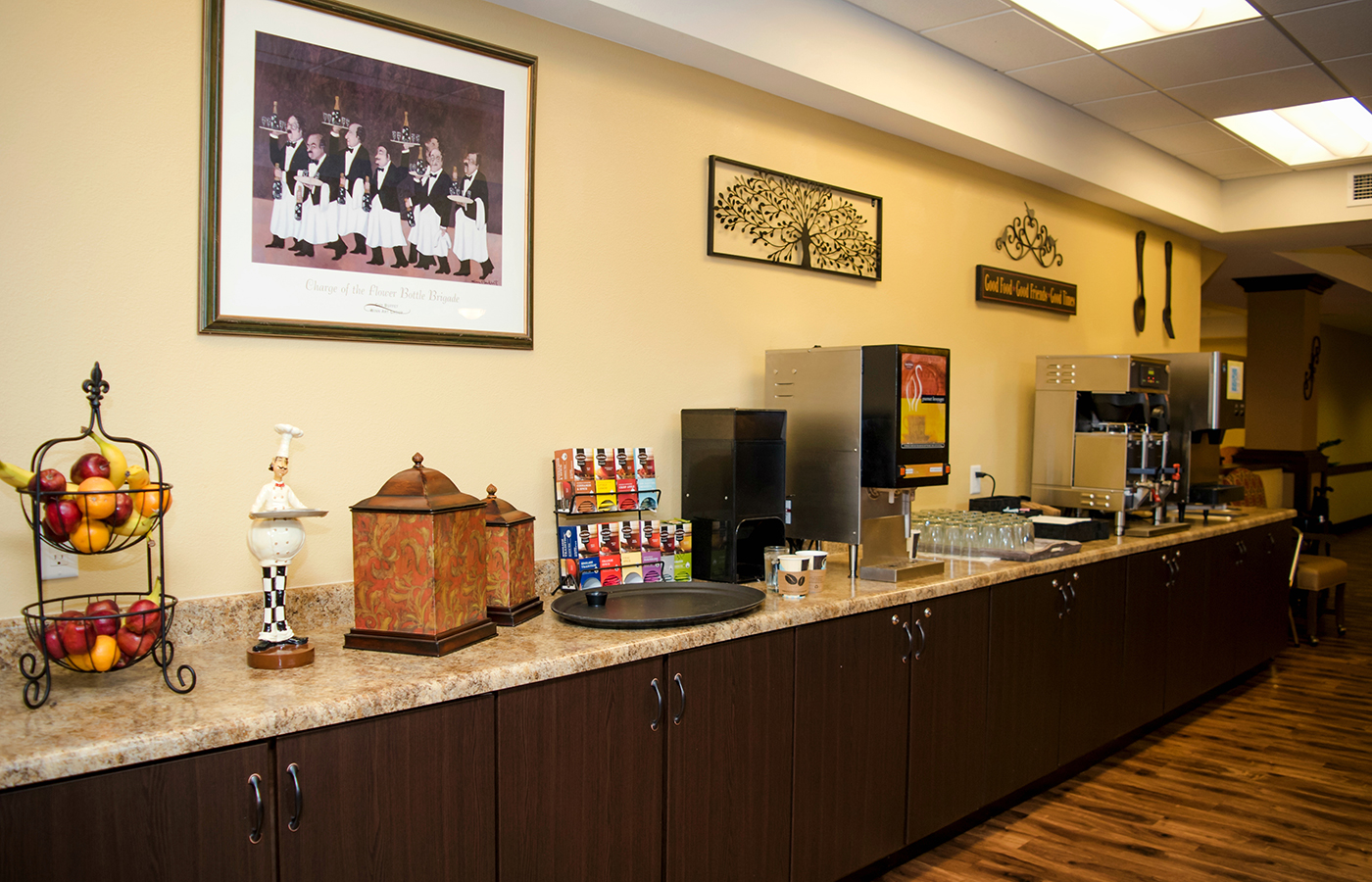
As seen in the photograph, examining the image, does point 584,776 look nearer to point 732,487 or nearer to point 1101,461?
point 732,487

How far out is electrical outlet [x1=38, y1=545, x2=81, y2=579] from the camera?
1793 millimetres

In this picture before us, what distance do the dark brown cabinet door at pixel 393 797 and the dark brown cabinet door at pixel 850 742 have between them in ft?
3.08

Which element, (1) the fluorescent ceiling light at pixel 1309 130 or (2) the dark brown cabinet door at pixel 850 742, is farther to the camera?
(1) the fluorescent ceiling light at pixel 1309 130

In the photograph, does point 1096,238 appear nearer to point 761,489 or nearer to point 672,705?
point 761,489

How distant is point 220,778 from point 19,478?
64 centimetres

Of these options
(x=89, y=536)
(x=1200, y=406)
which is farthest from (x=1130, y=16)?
(x=89, y=536)

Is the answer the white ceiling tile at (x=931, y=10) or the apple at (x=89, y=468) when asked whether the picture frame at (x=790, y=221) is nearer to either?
the white ceiling tile at (x=931, y=10)

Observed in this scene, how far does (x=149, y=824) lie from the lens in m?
1.38

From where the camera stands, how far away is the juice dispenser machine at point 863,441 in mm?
2779

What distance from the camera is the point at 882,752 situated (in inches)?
104

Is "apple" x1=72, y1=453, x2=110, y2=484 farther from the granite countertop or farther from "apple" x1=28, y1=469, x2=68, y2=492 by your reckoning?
the granite countertop

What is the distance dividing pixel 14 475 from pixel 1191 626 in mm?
4531

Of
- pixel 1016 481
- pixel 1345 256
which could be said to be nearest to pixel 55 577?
pixel 1016 481

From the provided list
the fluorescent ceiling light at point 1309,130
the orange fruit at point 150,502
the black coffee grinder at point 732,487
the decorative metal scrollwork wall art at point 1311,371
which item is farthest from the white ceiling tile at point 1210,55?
the decorative metal scrollwork wall art at point 1311,371
